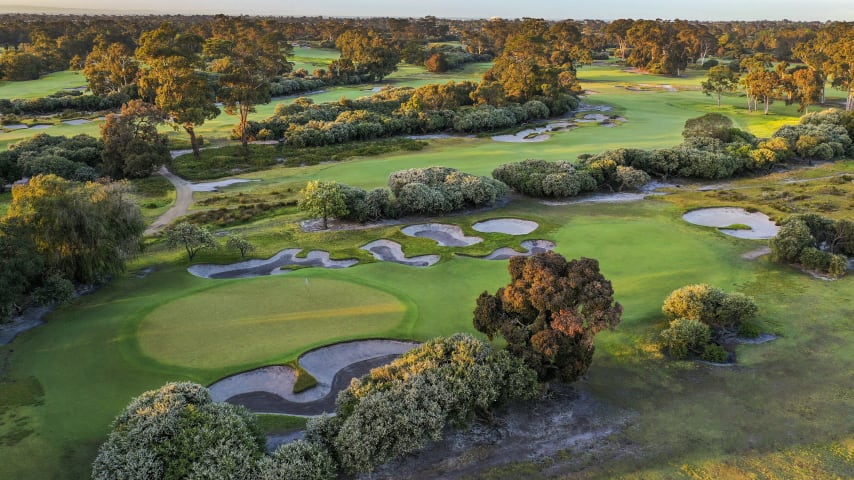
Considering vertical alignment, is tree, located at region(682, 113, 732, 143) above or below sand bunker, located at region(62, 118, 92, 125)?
above

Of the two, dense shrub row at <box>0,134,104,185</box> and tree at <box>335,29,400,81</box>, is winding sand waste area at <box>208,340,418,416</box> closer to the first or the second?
dense shrub row at <box>0,134,104,185</box>

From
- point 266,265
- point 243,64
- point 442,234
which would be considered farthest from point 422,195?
point 243,64

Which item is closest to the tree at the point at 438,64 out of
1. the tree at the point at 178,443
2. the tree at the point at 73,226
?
the tree at the point at 73,226

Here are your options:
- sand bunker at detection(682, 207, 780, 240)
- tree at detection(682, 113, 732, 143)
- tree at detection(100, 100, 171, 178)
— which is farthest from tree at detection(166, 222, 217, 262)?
tree at detection(682, 113, 732, 143)

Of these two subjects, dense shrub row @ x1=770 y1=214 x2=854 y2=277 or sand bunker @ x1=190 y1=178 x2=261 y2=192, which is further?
sand bunker @ x1=190 y1=178 x2=261 y2=192

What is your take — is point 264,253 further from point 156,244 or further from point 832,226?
point 832,226

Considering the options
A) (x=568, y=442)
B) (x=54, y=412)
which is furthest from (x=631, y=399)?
(x=54, y=412)
